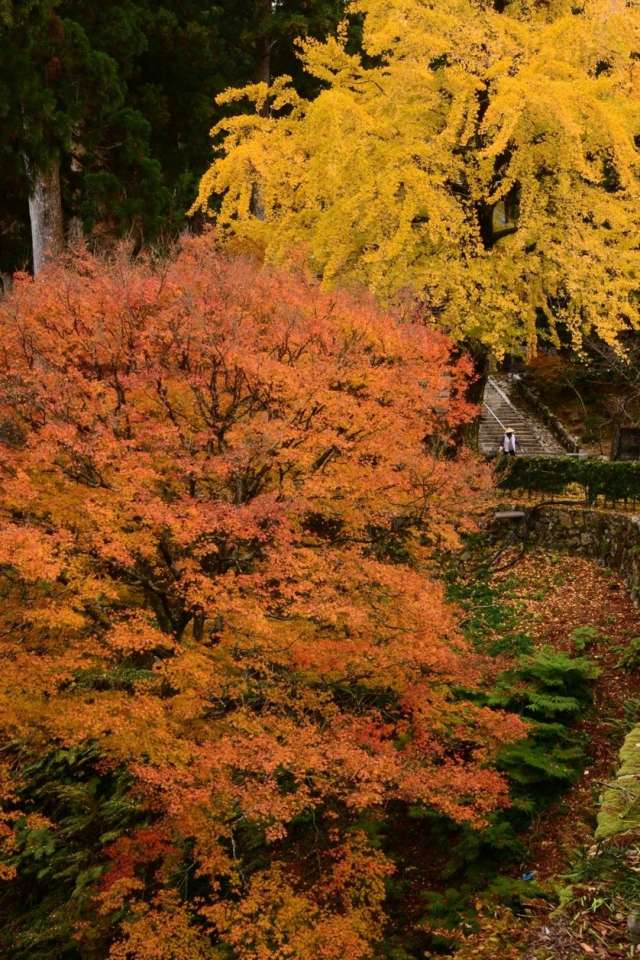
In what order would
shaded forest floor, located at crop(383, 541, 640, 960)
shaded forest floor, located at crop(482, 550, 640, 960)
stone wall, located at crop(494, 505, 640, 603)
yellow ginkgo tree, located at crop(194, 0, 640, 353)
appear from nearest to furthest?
shaded forest floor, located at crop(482, 550, 640, 960), shaded forest floor, located at crop(383, 541, 640, 960), yellow ginkgo tree, located at crop(194, 0, 640, 353), stone wall, located at crop(494, 505, 640, 603)

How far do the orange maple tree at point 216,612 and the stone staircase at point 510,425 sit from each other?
51.6ft

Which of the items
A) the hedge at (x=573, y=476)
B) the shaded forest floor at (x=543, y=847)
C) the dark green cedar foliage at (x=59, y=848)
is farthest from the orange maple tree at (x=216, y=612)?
the hedge at (x=573, y=476)

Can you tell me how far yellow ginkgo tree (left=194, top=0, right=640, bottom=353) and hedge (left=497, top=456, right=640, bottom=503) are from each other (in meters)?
3.24

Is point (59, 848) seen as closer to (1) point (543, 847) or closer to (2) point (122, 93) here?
(1) point (543, 847)

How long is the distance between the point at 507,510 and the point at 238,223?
8231 millimetres

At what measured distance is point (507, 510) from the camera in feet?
53.7

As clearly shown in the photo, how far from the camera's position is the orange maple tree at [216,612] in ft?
25.5

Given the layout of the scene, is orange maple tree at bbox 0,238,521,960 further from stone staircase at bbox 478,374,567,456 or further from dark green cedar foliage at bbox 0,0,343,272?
stone staircase at bbox 478,374,567,456

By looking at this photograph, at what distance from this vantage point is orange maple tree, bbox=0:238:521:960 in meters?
7.79

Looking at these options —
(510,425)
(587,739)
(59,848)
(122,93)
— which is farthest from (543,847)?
(510,425)

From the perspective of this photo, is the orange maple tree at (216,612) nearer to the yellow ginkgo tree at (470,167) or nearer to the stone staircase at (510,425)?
the yellow ginkgo tree at (470,167)

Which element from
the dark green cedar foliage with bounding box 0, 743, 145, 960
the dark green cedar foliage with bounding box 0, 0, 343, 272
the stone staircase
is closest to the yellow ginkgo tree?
the dark green cedar foliage with bounding box 0, 0, 343, 272

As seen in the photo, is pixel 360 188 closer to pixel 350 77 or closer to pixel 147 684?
pixel 350 77

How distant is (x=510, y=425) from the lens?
1058 inches
